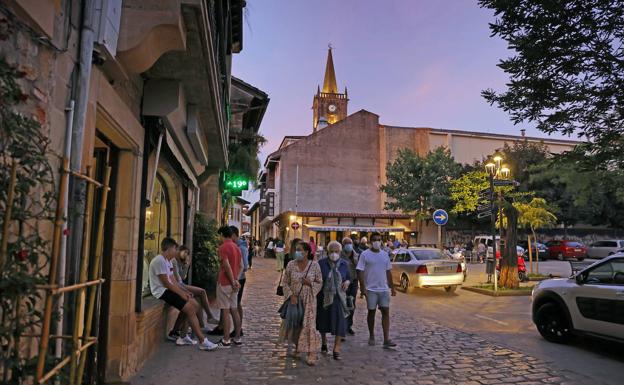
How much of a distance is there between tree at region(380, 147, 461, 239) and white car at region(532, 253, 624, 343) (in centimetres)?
2757

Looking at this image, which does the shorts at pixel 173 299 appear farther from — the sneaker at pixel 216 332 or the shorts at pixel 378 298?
the shorts at pixel 378 298

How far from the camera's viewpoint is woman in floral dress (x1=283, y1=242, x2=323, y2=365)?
6.55m

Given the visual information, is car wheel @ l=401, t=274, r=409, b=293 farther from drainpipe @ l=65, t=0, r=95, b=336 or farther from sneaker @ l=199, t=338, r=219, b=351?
drainpipe @ l=65, t=0, r=95, b=336

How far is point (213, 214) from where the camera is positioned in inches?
636

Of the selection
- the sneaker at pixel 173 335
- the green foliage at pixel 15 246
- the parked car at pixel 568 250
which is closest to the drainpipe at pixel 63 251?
the green foliage at pixel 15 246

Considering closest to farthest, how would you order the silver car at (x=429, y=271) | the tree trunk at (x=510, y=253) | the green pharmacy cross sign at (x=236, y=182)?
the silver car at (x=429, y=271) < the tree trunk at (x=510, y=253) < the green pharmacy cross sign at (x=236, y=182)

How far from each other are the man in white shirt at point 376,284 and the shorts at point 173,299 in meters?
3.02

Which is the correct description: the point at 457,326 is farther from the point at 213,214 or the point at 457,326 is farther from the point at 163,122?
the point at 213,214

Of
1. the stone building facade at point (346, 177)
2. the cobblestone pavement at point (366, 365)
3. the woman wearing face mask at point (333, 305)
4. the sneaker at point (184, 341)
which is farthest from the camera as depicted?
the stone building facade at point (346, 177)

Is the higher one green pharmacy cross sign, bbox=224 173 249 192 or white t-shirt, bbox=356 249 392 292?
green pharmacy cross sign, bbox=224 173 249 192

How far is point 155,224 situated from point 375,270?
13.6ft

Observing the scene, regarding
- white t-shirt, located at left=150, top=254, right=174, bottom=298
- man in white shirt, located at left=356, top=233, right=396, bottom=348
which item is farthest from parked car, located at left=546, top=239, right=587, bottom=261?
white t-shirt, located at left=150, top=254, right=174, bottom=298

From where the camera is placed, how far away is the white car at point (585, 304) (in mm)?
6656

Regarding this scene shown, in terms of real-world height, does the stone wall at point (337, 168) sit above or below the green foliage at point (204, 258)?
above
